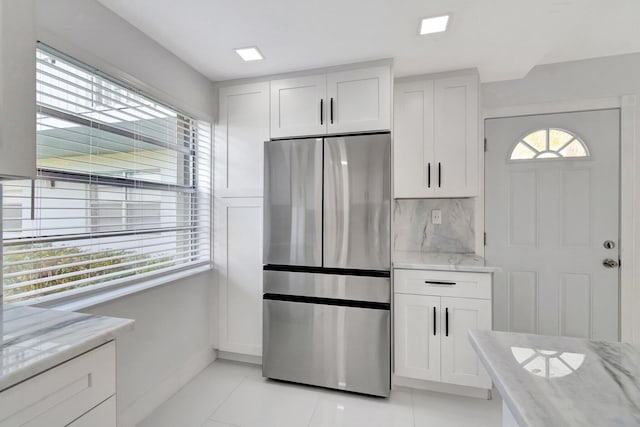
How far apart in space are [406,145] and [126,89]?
206 cm

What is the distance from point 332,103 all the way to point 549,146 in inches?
74.2

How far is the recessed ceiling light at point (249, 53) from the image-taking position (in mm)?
2070

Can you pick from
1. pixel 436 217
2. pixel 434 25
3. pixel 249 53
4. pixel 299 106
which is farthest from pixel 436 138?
pixel 249 53

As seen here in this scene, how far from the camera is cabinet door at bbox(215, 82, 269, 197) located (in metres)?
2.48

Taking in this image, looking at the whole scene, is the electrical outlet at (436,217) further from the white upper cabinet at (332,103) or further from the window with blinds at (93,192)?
the window with blinds at (93,192)

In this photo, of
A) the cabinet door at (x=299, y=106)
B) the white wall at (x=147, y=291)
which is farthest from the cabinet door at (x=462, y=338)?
the white wall at (x=147, y=291)

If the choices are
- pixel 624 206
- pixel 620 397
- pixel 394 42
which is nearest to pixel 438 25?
pixel 394 42

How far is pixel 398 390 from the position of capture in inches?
87.7

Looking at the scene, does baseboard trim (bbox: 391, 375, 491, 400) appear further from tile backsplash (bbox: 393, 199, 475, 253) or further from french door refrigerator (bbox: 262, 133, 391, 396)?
tile backsplash (bbox: 393, 199, 475, 253)

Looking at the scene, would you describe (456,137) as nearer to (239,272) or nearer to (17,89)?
(239,272)

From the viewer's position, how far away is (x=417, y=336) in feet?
7.12

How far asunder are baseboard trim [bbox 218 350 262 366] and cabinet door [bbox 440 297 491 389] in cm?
149

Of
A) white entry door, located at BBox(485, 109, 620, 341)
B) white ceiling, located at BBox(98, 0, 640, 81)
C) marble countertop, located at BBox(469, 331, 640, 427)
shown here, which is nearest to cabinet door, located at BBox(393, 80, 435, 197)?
white ceiling, located at BBox(98, 0, 640, 81)

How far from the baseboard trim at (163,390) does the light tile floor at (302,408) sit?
0.04 m
